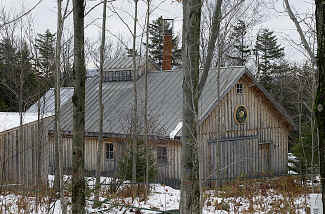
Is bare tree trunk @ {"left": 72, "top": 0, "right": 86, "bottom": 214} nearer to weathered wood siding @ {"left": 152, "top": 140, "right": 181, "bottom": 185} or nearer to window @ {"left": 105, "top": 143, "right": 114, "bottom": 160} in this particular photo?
weathered wood siding @ {"left": 152, "top": 140, "right": 181, "bottom": 185}

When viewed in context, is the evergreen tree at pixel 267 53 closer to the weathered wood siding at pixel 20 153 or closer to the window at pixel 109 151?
the window at pixel 109 151

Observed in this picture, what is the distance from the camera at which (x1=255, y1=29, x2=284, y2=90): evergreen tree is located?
37875mm

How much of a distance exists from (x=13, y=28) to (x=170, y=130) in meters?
7.41

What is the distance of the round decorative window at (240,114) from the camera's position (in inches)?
742

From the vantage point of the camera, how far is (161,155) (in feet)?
59.2

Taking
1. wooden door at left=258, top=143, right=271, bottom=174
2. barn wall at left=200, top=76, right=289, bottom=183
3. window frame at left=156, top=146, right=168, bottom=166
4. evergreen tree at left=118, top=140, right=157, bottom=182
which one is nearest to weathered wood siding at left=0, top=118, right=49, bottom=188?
evergreen tree at left=118, top=140, right=157, bottom=182

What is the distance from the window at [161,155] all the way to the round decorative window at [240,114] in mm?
3731

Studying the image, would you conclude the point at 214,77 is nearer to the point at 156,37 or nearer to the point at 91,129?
the point at 91,129

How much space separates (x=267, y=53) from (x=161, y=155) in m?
25.5

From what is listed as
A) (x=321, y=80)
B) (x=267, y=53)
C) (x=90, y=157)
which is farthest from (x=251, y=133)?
(x=267, y=53)

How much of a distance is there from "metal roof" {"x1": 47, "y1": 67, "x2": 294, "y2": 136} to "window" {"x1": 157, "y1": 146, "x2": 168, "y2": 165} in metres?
1.11

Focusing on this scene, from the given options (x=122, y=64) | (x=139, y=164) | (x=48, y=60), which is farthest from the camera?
(x=122, y=64)

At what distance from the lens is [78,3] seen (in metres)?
5.90

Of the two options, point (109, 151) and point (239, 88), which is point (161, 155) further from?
point (239, 88)
